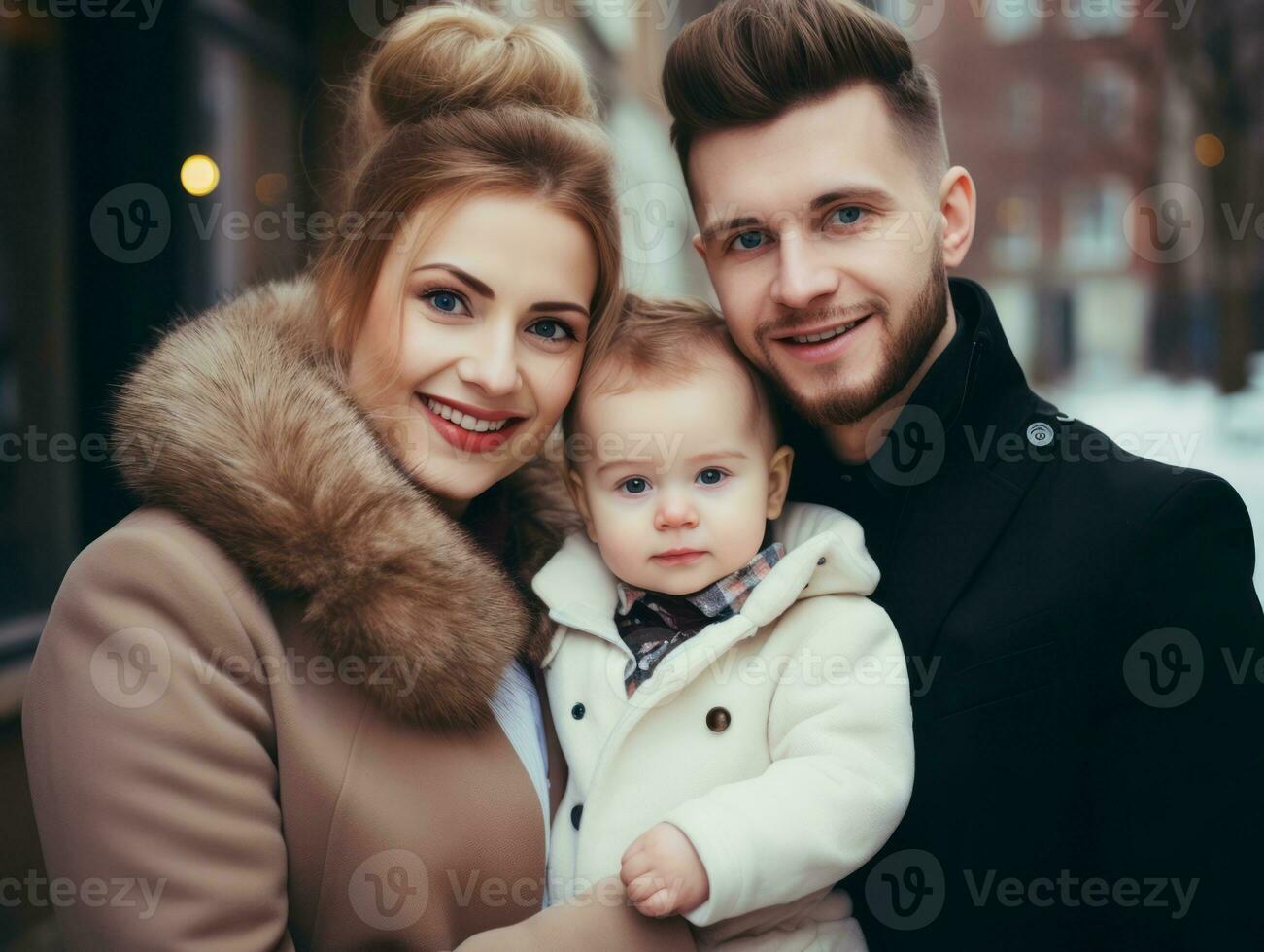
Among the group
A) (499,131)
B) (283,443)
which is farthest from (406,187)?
(283,443)

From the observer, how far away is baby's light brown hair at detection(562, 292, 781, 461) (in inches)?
87.4

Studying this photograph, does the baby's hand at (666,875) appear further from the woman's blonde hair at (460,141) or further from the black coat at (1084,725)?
the woman's blonde hair at (460,141)

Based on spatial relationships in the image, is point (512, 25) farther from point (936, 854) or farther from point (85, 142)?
point (85, 142)

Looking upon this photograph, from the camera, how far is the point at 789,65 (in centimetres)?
226

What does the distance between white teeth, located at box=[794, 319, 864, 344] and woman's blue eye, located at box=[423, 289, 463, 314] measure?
75 centimetres

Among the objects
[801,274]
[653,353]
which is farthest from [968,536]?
[653,353]

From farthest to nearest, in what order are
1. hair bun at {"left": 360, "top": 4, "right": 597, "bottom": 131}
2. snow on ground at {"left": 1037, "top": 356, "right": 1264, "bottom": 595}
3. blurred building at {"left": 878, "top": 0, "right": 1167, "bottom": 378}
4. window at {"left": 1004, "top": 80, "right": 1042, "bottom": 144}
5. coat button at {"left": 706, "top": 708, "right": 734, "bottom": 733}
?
window at {"left": 1004, "top": 80, "right": 1042, "bottom": 144}, blurred building at {"left": 878, "top": 0, "right": 1167, "bottom": 378}, snow on ground at {"left": 1037, "top": 356, "right": 1264, "bottom": 595}, hair bun at {"left": 360, "top": 4, "right": 597, "bottom": 131}, coat button at {"left": 706, "top": 708, "right": 734, "bottom": 733}

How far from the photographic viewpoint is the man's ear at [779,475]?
231 centimetres

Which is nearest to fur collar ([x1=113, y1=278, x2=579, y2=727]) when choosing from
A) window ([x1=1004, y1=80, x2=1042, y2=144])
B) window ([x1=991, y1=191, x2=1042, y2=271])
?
window ([x1=1004, y1=80, x2=1042, y2=144])

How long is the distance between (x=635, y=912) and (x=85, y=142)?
13.2 ft

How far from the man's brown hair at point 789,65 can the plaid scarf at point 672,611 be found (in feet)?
3.25

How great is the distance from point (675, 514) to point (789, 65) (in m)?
1.03

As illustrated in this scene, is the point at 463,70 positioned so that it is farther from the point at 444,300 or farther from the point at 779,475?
the point at 779,475

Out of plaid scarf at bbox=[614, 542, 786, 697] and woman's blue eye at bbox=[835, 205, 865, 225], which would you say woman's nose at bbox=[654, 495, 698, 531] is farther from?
woman's blue eye at bbox=[835, 205, 865, 225]
